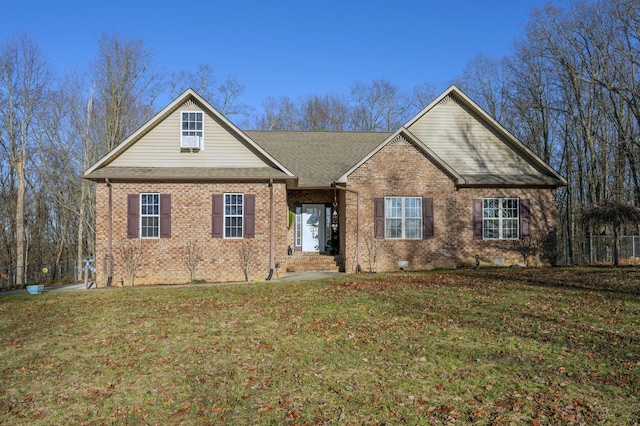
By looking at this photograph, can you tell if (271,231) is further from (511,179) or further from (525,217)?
(525,217)

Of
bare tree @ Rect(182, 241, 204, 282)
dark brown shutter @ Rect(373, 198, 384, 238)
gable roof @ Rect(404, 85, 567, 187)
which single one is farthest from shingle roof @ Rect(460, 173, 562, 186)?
bare tree @ Rect(182, 241, 204, 282)

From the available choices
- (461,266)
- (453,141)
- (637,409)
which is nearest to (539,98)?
(453,141)

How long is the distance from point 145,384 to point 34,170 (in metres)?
28.1

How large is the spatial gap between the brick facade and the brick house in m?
0.03

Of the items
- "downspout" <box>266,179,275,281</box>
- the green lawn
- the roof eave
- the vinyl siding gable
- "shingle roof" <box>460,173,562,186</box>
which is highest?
the vinyl siding gable

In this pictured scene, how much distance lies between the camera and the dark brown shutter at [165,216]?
16453 millimetres

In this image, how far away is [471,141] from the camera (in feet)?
65.3

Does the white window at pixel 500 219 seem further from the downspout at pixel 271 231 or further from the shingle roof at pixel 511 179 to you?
the downspout at pixel 271 231

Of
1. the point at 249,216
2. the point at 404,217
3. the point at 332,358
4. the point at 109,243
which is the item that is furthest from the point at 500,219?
the point at 109,243

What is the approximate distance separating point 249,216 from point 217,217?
1082mm

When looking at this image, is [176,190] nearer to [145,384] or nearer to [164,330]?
[164,330]

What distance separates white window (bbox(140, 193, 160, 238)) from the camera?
16.5 meters

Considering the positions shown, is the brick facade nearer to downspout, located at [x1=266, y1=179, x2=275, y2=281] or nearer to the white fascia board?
downspout, located at [x1=266, y1=179, x2=275, y2=281]

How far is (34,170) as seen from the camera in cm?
2964
